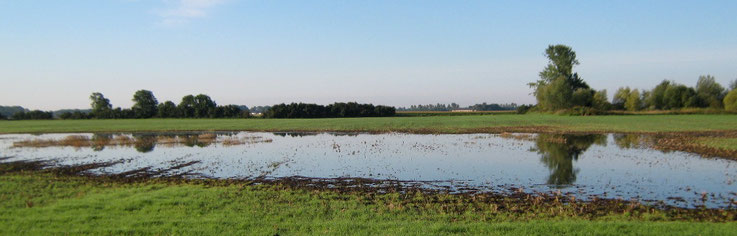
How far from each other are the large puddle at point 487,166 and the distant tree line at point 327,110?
2763 inches

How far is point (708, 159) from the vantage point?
19750 millimetres

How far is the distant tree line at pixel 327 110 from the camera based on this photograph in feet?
324

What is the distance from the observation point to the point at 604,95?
95000 millimetres

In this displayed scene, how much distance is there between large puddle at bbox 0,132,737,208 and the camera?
13.3 metres

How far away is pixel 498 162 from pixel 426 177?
577 centimetres

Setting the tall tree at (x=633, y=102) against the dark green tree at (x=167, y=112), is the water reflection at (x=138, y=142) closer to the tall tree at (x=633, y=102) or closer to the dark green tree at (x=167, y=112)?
the dark green tree at (x=167, y=112)

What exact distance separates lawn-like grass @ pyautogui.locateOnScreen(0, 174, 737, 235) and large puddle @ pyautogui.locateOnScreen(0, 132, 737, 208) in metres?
3.71

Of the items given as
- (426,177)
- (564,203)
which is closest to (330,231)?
(564,203)

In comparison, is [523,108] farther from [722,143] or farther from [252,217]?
[252,217]

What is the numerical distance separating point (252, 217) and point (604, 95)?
103833 millimetres

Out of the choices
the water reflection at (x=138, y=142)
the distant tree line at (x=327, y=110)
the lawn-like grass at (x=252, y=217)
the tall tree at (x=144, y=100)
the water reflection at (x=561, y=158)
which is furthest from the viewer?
the tall tree at (x=144, y=100)

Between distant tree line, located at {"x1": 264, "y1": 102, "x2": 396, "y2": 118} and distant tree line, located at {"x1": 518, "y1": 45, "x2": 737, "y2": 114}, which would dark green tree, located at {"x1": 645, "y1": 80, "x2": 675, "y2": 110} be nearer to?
distant tree line, located at {"x1": 518, "y1": 45, "x2": 737, "y2": 114}

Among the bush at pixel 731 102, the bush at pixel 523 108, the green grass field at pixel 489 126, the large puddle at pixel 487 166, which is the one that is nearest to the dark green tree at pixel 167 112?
the green grass field at pixel 489 126

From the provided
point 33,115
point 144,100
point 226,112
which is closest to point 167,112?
point 226,112
